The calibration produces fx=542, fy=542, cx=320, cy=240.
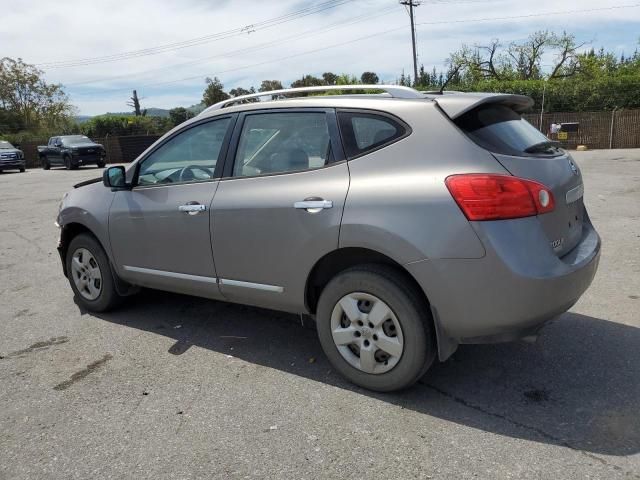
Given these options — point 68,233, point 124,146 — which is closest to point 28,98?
point 124,146

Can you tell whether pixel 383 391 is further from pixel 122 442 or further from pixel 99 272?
pixel 99 272

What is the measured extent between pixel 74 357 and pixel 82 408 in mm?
845

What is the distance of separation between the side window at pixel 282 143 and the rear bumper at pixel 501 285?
104cm

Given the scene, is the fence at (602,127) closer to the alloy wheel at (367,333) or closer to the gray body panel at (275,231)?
the gray body panel at (275,231)

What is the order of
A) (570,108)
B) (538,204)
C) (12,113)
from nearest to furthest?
(538,204), (570,108), (12,113)

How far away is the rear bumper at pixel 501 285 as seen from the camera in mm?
2771

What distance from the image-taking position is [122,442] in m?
2.91

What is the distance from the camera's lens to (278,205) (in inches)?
136

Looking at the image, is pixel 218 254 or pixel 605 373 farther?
pixel 218 254

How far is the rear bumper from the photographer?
2.77 m

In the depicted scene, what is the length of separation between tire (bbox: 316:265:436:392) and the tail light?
0.59 metres

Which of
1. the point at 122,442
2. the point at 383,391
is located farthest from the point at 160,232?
the point at 383,391

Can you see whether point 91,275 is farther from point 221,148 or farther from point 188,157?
point 221,148

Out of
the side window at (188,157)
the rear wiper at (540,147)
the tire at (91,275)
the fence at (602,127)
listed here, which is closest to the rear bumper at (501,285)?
the rear wiper at (540,147)
